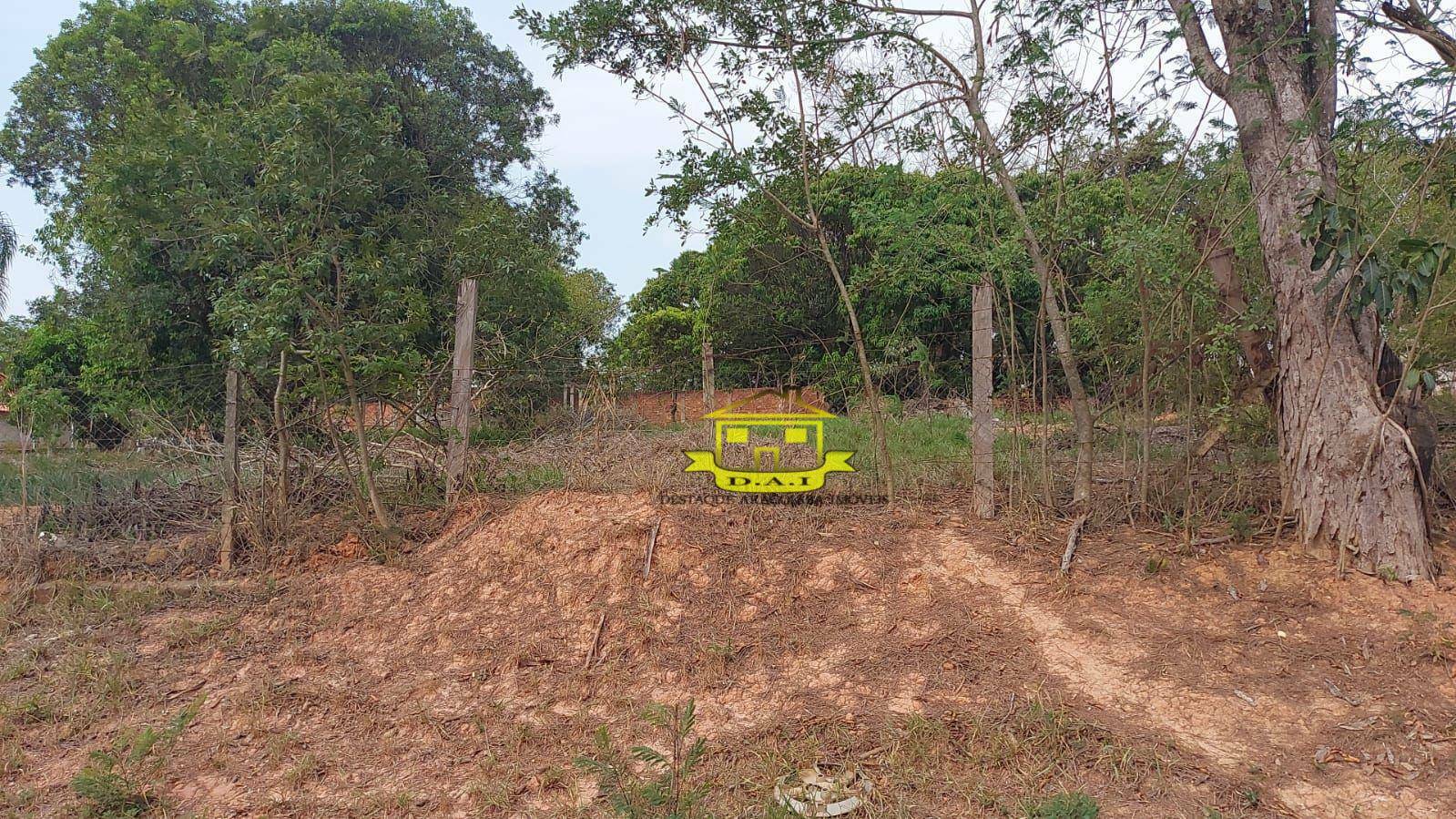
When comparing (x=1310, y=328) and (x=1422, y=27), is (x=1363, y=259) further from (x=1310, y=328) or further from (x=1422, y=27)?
(x=1422, y=27)

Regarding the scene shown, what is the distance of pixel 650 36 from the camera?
5.49 m

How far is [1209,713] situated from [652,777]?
88.3 inches

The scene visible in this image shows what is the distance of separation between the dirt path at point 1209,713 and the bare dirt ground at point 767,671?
1 cm

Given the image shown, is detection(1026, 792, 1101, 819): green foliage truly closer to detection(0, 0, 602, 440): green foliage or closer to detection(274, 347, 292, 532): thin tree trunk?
detection(0, 0, 602, 440): green foliage

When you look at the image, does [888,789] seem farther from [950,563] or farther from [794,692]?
[950,563]

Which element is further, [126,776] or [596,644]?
[596,644]

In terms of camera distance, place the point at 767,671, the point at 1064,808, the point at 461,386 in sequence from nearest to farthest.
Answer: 1. the point at 1064,808
2. the point at 767,671
3. the point at 461,386

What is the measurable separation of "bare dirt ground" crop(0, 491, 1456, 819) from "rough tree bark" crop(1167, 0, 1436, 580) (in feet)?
0.87

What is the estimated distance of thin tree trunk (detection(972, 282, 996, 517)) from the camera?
4.79m

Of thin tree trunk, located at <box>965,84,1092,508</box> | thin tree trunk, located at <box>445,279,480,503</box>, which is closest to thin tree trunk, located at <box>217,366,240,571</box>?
thin tree trunk, located at <box>445,279,480,503</box>

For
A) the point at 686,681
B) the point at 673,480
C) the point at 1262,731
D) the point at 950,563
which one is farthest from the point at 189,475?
the point at 1262,731

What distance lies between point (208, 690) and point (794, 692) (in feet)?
9.93

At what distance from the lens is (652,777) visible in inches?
121

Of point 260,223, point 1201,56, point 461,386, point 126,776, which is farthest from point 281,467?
point 1201,56
